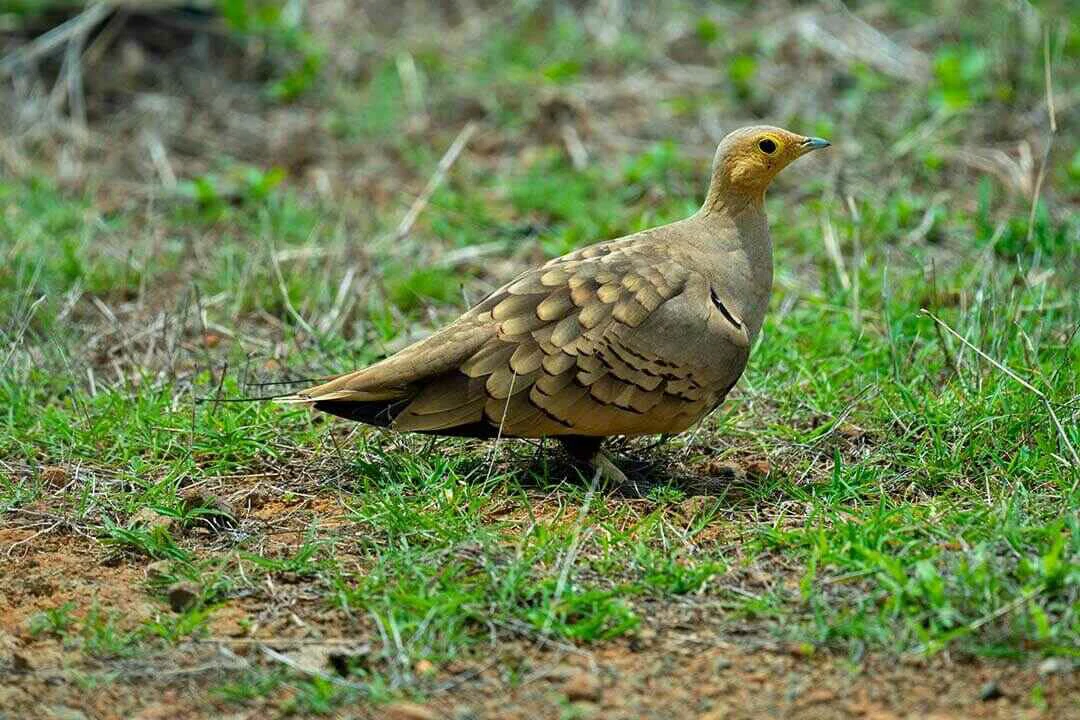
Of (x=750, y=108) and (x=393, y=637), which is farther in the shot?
(x=750, y=108)

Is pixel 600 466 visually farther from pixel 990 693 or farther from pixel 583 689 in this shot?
pixel 990 693

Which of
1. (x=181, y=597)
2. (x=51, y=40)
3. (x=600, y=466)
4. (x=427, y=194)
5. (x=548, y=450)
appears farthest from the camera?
(x=51, y=40)

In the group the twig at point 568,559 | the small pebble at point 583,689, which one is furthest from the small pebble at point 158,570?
the small pebble at point 583,689

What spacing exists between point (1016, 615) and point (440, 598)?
1.35m

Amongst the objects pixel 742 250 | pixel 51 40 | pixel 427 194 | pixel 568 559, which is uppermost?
pixel 51 40

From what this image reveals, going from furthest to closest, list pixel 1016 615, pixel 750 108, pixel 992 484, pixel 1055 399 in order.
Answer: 1. pixel 750 108
2. pixel 1055 399
3. pixel 992 484
4. pixel 1016 615

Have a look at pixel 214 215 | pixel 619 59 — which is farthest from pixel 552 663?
pixel 619 59

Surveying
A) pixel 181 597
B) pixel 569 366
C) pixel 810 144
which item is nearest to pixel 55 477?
pixel 181 597

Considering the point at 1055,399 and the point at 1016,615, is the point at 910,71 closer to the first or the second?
the point at 1055,399

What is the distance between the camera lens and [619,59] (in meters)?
9.05

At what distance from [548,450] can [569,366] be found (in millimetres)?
567

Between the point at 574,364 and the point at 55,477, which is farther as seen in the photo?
the point at 55,477

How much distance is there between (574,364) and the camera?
4.18 m

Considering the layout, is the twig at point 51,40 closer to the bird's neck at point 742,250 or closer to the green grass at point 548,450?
the green grass at point 548,450
